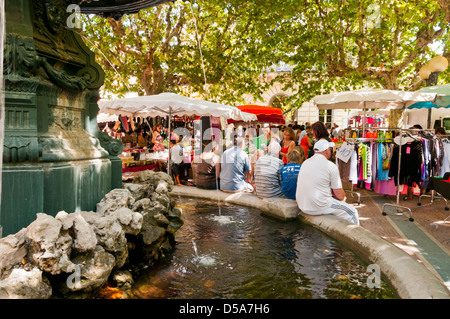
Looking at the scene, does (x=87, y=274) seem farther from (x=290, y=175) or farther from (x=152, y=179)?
(x=290, y=175)

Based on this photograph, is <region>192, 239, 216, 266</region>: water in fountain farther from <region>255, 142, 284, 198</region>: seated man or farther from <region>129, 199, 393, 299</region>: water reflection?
<region>255, 142, 284, 198</region>: seated man

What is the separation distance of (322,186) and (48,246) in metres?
3.60

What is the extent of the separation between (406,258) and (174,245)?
2.51 meters

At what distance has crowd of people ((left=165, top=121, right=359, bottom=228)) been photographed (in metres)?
5.08

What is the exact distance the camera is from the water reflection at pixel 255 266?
10.5 ft

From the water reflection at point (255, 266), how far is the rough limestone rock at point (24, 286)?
85 cm

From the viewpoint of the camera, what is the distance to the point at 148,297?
10.1 feet

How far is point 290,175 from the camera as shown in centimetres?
602

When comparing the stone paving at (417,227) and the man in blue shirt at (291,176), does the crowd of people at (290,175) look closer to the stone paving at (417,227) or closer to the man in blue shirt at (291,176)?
the man in blue shirt at (291,176)

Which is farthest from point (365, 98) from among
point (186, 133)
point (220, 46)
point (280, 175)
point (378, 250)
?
point (220, 46)

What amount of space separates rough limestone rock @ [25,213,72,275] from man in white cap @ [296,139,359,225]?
3391 mm

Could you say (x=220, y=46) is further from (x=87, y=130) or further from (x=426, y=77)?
(x=87, y=130)

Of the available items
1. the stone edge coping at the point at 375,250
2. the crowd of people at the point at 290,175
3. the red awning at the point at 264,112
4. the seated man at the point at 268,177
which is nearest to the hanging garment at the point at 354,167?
the crowd of people at the point at 290,175

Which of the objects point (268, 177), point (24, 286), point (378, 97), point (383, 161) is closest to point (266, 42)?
point (378, 97)
